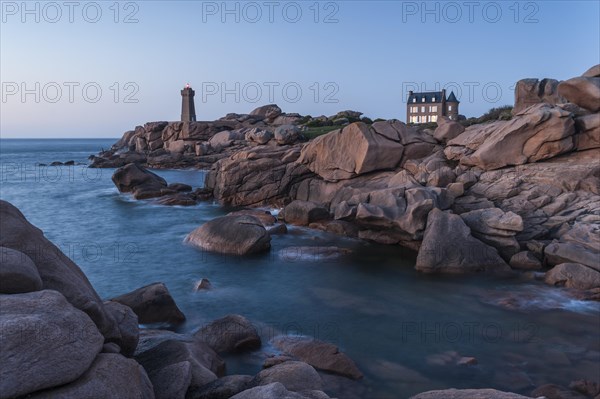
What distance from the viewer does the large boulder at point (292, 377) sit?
9.26 meters

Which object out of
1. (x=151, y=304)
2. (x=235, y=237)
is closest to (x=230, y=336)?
(x=151, y=304)

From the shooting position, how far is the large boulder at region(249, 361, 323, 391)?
926 centimetres

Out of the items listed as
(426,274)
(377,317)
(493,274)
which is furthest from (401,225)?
(377,317)

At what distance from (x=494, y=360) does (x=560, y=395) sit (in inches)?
92.4

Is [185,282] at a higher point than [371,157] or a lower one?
lower

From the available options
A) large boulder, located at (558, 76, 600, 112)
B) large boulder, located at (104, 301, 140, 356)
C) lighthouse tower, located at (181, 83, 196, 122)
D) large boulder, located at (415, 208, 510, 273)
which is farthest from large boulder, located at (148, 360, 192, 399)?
lighthouse tower, located at (181, 83, 196, 122)

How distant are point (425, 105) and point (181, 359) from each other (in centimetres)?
8312

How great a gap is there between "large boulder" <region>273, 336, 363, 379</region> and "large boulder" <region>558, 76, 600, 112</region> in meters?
22.8

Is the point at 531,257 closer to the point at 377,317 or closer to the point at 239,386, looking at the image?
the point at 377,317

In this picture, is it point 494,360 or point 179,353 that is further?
point 494,360

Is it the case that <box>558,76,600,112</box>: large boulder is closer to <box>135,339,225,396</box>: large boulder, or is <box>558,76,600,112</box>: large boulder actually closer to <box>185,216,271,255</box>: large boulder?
<box>185,216,271,255</box>: large boulder

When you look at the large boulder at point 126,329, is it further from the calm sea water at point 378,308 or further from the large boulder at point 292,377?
the calm sea water at point 378,308

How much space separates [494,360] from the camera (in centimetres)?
1324

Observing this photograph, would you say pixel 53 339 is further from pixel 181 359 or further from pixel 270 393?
pixel 181 359
